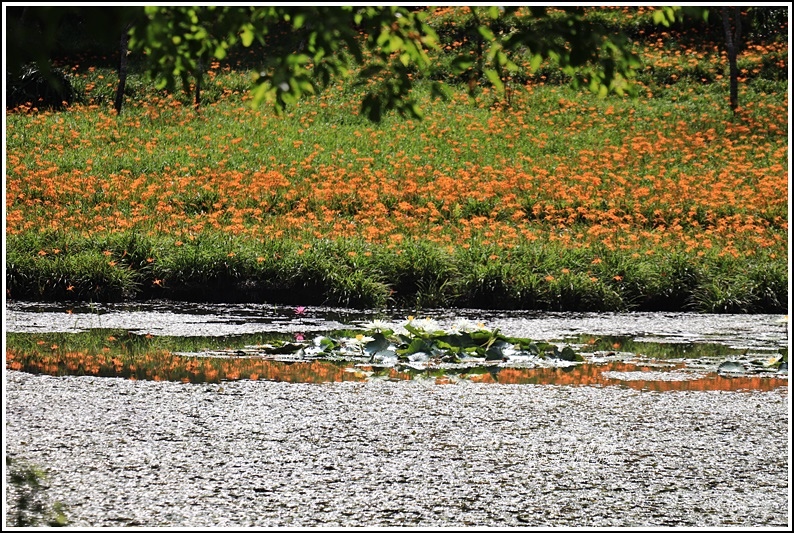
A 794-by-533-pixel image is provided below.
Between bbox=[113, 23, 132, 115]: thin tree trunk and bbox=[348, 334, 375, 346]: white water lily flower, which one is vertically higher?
bbox=[113, 23, 132, 115]: thin tree trunk

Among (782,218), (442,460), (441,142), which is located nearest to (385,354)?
(442,460)

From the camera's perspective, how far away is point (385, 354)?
295 inches

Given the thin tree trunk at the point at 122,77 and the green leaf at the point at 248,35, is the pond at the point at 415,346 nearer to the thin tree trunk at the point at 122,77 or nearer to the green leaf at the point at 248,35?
the green leaf at the point at 248,35

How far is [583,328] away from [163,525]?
548cm

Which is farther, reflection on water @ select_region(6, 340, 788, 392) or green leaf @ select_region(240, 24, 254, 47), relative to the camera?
reflection on water @ select_region(6, 340, 788, 392)

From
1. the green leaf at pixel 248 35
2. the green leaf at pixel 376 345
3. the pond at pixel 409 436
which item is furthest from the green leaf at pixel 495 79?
the green leaf at pixel 376 345

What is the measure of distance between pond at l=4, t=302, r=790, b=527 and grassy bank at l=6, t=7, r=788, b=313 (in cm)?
160

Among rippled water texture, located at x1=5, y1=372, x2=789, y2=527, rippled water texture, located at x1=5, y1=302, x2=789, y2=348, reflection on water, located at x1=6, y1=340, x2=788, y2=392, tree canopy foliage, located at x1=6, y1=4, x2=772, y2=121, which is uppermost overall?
tree canopy foliage, located at x1=6, y1=4, x2=772, y2=121

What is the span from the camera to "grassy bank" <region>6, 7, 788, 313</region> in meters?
10.4

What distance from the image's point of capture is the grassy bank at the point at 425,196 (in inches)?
408

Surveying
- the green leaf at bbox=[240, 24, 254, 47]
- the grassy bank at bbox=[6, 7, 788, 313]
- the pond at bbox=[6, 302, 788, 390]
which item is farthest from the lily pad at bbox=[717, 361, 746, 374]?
the green leaf at bbox=[240, 24, 254, 47]

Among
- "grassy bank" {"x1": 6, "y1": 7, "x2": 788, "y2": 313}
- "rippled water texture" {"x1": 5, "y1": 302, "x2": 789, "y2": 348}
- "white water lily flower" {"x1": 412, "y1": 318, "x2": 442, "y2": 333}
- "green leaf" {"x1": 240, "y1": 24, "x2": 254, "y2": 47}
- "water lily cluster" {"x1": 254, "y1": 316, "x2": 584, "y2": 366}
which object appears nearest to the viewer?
"green leaf" {"x1": 240, "y1": 24, "x2": 254, "y2": 47}

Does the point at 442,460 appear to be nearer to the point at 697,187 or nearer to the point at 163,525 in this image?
the point at 163,525

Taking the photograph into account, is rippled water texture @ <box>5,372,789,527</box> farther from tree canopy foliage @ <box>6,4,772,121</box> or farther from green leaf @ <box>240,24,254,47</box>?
green leaf @ <box>240,24,254,47</box>
